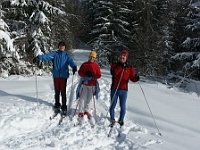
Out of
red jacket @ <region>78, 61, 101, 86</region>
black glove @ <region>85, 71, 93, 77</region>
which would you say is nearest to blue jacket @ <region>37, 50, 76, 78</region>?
red jacket @ <region>78, 61, 101, 86</region>

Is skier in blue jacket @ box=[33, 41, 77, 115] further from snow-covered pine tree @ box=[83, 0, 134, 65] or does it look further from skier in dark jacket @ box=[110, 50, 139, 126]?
snow-covered pine tree @ box=[83, 0, 134, 65]

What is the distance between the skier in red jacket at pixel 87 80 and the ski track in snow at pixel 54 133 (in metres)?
0.41

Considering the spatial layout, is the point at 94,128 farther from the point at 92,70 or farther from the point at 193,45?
the point at 193,45

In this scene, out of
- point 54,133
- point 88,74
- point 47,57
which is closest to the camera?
point 54,133

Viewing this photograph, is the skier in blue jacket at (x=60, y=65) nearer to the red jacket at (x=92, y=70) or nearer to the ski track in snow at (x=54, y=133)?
the red jacket at (x=92, y=70)

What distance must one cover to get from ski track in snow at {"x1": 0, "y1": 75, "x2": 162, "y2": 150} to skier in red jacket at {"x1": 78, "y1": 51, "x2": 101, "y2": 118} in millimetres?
410

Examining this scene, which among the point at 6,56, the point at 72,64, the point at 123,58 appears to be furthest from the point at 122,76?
the point at 6,56

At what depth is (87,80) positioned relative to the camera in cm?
666

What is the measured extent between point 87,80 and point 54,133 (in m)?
1.78

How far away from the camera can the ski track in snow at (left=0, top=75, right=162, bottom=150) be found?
4.94 m

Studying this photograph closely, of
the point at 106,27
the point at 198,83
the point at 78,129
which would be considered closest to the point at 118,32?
the point at 106,27

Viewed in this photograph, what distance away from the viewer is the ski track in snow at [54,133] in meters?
4.94

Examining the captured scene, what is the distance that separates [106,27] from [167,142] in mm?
19533

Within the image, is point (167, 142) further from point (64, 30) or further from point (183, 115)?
point (64, 30)
